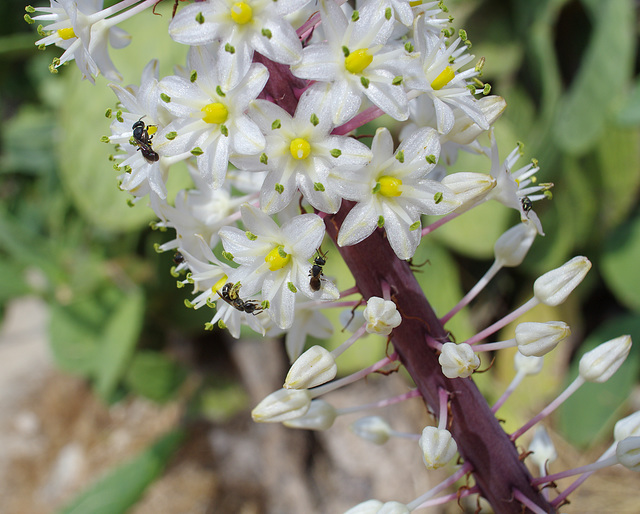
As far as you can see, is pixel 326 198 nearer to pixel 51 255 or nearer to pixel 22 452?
pixel 51 255

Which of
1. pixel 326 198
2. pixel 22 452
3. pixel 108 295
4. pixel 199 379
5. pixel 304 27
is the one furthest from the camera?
pixel 22 452

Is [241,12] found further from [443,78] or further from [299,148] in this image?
[443,78]

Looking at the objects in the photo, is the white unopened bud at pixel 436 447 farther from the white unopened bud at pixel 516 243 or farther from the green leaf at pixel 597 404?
the green leaf at pixel 597 404

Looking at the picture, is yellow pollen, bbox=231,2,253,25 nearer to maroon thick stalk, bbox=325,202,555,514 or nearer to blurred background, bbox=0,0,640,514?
maroon thick stalk, bbox=325,202,555,514

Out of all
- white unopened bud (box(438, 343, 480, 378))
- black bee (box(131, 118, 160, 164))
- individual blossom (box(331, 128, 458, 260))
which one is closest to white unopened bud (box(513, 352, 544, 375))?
white unopened bud (box(438, 343, 480, 378))

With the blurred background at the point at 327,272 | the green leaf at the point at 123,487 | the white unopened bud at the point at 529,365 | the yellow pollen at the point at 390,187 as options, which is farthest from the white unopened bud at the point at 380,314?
the green leaf at the point at 123,487

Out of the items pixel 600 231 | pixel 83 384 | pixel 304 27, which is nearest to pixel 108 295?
pixel 83 384
